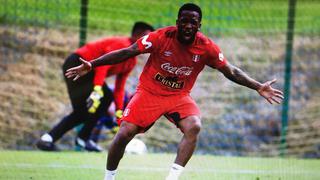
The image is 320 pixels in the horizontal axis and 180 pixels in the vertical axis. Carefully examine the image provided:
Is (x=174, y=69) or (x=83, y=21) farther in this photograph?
(x=83, y=21)

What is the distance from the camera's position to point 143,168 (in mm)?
10367

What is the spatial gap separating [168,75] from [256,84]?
88 centimetres

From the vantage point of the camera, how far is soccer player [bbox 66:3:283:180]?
308 inches

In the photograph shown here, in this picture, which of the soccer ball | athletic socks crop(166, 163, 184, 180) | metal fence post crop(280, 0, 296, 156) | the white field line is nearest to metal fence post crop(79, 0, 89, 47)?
the soccer ball

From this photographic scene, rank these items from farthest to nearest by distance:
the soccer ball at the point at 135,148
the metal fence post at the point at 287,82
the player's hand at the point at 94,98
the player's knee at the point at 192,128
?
the metal fence post at the point at 287,82 < the soccer ball at the point at 135,148 < the player's hand at the point at 94,98 < the player's knee at the point at 192,128

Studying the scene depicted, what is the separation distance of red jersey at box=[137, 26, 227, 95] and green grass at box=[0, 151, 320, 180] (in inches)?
59.9

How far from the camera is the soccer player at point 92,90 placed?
475 inches

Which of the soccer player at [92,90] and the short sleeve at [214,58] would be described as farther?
the soccer player at [92,90]

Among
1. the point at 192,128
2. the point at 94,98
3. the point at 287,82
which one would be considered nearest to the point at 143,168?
the point at 94,98

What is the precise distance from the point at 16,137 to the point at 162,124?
2.77m

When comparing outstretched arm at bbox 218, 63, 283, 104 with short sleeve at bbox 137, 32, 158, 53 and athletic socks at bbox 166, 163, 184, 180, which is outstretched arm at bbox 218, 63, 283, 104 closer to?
short sleeve at bbox 137, 32, 158, 53

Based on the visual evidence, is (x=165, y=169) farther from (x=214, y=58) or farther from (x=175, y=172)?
(x=175, y=172)

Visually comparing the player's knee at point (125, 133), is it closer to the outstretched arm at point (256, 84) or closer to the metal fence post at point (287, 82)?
the outstretched arm at point (256, 84)

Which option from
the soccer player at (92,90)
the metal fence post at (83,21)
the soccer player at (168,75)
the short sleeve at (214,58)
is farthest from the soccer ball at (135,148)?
the short sleeve at (214,58)
